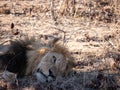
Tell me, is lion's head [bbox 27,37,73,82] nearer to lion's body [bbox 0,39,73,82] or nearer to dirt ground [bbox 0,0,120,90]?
lion's body [bbox 0,39,73,82]

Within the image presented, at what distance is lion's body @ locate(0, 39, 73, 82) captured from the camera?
550cm

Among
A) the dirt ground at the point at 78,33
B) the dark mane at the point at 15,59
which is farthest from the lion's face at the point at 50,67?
the dark mane at the point at 15,59

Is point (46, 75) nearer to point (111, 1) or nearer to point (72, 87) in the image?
point (72, 87)

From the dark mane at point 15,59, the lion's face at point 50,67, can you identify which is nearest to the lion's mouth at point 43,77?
the lion's face at point 50,67

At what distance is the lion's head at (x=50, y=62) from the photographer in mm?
5426

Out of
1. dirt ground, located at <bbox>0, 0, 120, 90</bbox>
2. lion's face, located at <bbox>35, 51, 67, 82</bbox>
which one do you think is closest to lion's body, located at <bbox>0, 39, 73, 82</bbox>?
lion's face, located at <bbox>35, 51, 67, 82</bbox>

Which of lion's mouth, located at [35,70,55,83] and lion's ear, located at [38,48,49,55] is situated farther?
lion's ear, located at [38,48,49,55]

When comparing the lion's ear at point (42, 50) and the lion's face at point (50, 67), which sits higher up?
the lion's ear at point (42, 50)

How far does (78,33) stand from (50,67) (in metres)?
3.40

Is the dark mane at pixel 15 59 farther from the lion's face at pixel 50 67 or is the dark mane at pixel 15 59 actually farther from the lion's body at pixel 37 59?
the lion's face at pixel 50 67

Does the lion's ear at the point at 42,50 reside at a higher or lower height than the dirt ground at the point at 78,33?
higher

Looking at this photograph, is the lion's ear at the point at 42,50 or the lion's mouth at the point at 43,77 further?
the lion's ear at the point at 42,50

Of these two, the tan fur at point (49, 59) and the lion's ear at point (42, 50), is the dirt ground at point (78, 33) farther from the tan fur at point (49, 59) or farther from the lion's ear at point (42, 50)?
the lion's ear at point (42, 50)

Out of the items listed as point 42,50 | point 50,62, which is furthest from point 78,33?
point 50,62
